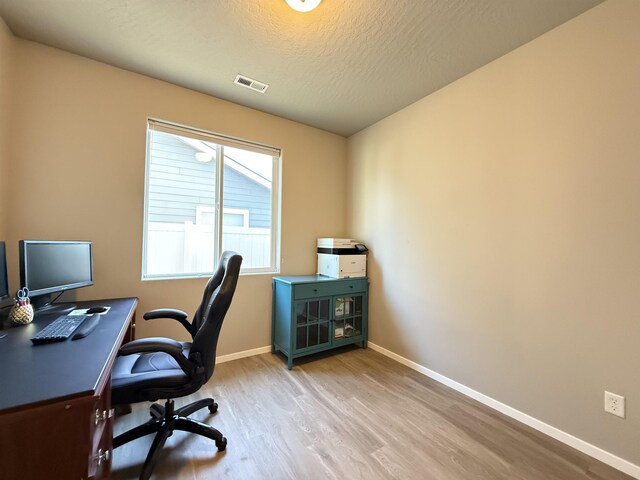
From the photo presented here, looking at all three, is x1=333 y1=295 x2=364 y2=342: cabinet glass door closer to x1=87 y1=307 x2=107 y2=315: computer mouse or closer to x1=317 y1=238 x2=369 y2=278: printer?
x1=317 y1=238 x2=369 y2=278: printer

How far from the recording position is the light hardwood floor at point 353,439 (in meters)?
1.38

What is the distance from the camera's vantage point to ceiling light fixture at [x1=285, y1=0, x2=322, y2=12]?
4.87 ft

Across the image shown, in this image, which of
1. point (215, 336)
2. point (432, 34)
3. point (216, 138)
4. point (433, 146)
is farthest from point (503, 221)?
point (216, 138)

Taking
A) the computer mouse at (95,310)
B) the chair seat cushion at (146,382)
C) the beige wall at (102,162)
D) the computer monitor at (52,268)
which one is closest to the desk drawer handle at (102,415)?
the chair seat cushion at (146,382)

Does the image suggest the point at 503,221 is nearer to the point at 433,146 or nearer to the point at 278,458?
the point at 433,146

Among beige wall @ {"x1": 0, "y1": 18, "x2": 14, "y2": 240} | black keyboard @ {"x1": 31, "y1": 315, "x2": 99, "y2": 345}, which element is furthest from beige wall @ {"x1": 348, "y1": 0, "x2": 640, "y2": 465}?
beige wall @ {"x1": 0, "y1": 18, "x2": 14, "y2": 240}

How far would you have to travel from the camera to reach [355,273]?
118 inches

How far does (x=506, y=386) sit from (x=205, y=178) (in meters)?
3.00

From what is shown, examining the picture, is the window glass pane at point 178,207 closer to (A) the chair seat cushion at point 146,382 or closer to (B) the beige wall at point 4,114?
(B) the beige wall at point 4,114

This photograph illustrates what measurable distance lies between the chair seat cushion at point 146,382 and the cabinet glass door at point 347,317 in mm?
1657

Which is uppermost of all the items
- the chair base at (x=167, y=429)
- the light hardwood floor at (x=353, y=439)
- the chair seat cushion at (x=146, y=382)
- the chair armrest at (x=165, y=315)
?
the chair armrest at (x=165, y=315)

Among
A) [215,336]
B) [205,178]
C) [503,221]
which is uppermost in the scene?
[205,178]

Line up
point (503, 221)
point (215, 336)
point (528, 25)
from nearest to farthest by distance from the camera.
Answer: point (215, 336) → point (528, 25) → point (503, 221)

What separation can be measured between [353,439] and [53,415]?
4.81ft
